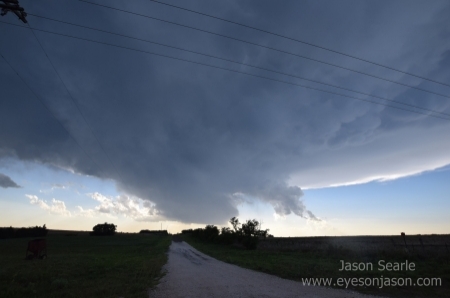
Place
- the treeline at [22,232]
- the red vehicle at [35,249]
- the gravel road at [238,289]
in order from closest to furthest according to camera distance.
A: the gravel road at [238,289] → the red vehicle at [35,249] → the treeline at [22,232]

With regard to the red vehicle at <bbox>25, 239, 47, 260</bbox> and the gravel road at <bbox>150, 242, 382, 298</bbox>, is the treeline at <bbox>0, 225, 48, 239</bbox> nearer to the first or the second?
the red vehicle at <bbox>25, 239, 47, 260</bbox>

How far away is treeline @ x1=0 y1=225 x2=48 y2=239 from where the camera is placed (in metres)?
148

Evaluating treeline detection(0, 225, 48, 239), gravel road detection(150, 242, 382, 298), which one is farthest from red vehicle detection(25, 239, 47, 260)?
treeline detection(0, 225, 48, 239)

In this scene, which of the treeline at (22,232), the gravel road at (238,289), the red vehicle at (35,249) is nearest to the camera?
the gravel road at (238,289)

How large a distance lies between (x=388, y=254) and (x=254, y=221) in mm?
47959

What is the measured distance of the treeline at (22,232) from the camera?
147750 millimetres

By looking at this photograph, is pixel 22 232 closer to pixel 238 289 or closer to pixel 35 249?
pixel 35 249

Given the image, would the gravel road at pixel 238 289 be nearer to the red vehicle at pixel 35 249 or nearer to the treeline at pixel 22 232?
the red vehicle at pixel 35 249

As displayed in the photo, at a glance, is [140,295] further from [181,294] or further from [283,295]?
[283,295]

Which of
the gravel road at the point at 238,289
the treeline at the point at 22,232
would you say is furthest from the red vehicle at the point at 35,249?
the treeline at the point at 22,232

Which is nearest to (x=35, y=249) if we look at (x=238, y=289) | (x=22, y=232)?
(x=238, y=289)

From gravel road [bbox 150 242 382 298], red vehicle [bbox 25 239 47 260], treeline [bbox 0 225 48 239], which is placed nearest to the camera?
gravel road [bbox 150 242 382 298]

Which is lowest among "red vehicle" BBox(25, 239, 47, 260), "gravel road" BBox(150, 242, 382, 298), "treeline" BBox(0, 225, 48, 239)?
"treeline" BBox(0, 225, 48, 239)

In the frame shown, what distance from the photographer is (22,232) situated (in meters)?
160
